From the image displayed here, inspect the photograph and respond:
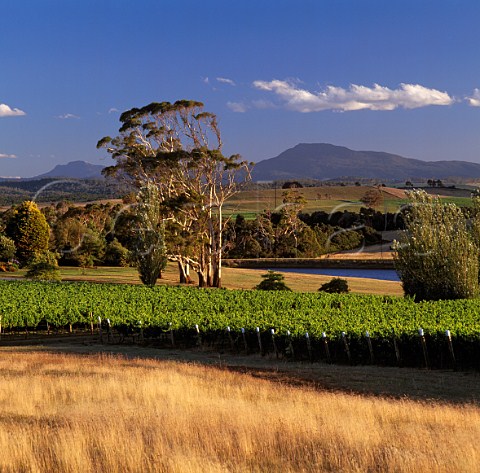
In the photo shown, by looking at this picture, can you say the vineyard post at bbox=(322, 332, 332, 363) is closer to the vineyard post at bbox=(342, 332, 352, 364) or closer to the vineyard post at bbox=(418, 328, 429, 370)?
the vineyard post at bbox=(342, 332, 352, 364)

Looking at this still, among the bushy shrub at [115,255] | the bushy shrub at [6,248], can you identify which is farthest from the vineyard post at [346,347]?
the bushy shrub at [115,255]

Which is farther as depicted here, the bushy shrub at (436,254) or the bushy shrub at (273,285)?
the bushy shrub at (273,285)

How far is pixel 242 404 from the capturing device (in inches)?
556

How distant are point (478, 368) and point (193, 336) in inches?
537

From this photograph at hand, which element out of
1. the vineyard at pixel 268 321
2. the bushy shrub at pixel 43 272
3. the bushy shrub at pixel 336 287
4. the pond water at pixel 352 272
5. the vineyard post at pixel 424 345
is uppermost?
the vineyard post at pixel 424 345

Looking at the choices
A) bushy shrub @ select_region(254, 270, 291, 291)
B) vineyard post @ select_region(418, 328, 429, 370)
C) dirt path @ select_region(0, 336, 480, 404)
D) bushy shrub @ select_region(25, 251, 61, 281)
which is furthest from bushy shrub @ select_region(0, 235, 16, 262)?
vineyard post @ select_region(418, 328, 429, 370)

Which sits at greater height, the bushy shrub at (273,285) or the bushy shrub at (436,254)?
the bushy shrub at (436,254)

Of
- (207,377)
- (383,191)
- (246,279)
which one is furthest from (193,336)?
(383,191)

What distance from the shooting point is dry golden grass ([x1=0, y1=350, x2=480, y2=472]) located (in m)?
9.12

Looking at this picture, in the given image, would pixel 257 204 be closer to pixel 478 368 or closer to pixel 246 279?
pixel 246 279

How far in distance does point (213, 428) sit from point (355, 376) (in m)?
10.0

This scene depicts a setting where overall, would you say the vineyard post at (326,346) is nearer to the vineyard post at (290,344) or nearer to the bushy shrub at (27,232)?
the vineyard post at (290,344)

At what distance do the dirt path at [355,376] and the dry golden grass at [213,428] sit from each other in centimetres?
182

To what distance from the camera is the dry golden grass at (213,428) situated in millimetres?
9117
